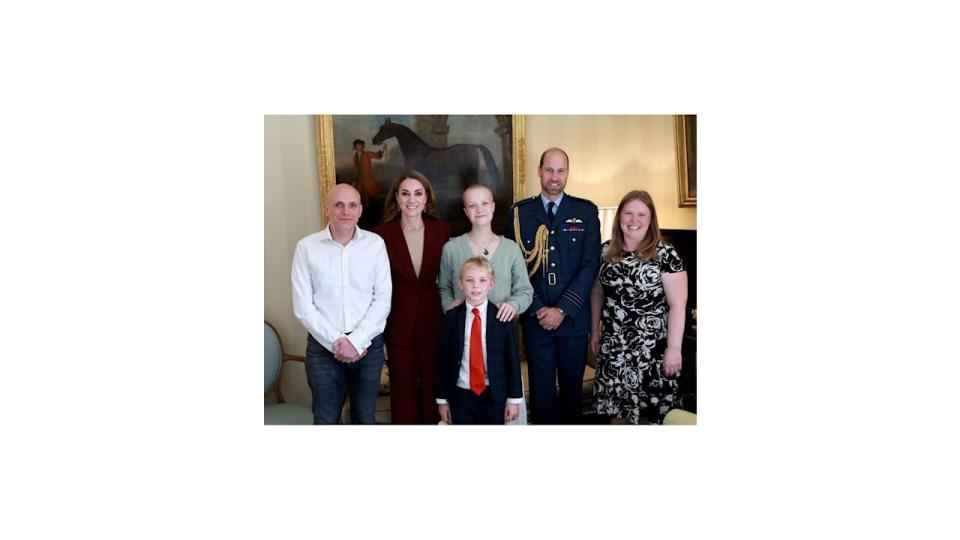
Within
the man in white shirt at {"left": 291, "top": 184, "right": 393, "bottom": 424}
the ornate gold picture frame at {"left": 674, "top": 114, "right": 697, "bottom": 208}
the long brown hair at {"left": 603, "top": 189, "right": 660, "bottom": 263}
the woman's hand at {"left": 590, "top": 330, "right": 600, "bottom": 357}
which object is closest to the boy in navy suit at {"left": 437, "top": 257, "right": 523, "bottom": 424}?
the man in white shirt at {"left": 291, "top": 184, "right": 393, "bottom": 424}

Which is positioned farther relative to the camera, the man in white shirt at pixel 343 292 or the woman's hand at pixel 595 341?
the woman's hand at pixel 595 341

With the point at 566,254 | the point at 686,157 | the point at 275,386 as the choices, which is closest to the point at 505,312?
the point at 566,254

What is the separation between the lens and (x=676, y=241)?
3.75 meters

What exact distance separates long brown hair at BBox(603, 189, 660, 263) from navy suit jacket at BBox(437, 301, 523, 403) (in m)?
0.67

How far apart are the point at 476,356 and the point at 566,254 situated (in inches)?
28.5

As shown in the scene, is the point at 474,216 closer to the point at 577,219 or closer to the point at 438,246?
the point at 438,246

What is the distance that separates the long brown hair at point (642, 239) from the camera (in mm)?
3627

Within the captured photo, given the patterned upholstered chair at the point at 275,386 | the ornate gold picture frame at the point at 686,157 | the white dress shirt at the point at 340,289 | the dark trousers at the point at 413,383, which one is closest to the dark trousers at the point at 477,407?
the dark trousers at the point at 413,383

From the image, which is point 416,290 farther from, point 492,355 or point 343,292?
point 492,355

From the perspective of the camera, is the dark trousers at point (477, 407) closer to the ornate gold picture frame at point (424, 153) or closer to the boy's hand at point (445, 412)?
the boy's hand at point (445, 412)

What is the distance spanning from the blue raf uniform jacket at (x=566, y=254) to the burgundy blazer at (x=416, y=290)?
1.44 feet

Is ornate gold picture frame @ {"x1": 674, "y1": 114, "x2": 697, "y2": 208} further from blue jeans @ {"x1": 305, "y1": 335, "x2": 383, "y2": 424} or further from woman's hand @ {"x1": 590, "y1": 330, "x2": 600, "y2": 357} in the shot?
blue jeans @ {"x1": 305, "y1": 335, "x2": 383, "y2": 424}

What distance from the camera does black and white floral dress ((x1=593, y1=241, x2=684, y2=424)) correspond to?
3631mm

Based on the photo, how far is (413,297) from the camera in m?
3.68
